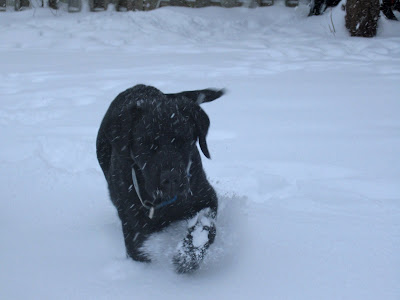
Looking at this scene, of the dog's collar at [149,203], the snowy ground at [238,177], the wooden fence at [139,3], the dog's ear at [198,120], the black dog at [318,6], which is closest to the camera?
the snowy ground at [238,177]

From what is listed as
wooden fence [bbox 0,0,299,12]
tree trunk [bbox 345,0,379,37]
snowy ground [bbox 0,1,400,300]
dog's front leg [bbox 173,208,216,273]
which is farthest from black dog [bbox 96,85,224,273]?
wooden fence [bbox 0,0,299,12]

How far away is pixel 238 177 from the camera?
3500 mm

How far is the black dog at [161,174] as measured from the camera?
2.40 metres

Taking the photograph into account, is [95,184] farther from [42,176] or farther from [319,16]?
[319,16]

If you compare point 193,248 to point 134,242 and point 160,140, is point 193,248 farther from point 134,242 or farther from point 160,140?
point 160,140

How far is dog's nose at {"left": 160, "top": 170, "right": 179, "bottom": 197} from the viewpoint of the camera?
7.61ft

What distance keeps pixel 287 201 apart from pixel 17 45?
7.26 meters

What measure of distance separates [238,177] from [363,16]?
7.54 metres

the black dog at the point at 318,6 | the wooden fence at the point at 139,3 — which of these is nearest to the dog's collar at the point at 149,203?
the wooden fence at the point at 139,3

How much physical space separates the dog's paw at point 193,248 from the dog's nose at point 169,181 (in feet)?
0.99

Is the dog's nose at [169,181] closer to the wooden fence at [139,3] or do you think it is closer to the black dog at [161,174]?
the black dog at [161,174]

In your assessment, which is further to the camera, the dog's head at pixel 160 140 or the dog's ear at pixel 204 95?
the dog's ear at pixel 204 95

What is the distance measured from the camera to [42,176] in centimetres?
362

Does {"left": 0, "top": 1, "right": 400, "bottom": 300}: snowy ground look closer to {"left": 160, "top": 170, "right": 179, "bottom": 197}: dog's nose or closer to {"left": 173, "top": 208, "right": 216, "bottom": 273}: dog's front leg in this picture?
{"left": 173, "top": 208, "right": 216, "bottom": 273}: dog's front leg
